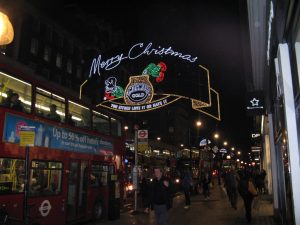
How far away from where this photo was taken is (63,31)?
51594mm

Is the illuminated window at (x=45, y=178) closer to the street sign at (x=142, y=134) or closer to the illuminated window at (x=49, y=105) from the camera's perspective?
the illuminated window at (x=49, y=105)

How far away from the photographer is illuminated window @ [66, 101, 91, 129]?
12.8 m

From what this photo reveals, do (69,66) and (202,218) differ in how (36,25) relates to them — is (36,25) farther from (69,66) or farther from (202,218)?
(202,218)

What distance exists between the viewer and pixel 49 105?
1152 cm

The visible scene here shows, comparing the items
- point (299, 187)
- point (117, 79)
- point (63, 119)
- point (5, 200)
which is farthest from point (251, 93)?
point (5, 200)

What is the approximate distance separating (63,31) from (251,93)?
40.1 metres

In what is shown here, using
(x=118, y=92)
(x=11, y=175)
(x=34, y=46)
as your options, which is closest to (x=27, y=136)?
(x=11, y=175)

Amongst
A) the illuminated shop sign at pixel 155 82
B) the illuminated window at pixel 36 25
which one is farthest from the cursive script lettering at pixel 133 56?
the illuminated window at pixel 36 25

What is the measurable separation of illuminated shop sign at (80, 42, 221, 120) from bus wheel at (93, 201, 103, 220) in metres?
3.86

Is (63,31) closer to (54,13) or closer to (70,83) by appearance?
(54,13)

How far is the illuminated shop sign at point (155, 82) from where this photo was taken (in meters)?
15.5

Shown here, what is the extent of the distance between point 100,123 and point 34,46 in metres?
33.2

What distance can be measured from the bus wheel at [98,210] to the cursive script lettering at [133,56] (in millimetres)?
5582

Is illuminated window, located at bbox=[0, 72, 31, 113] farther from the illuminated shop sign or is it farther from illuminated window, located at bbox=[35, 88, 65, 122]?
the illuminated shop sign
